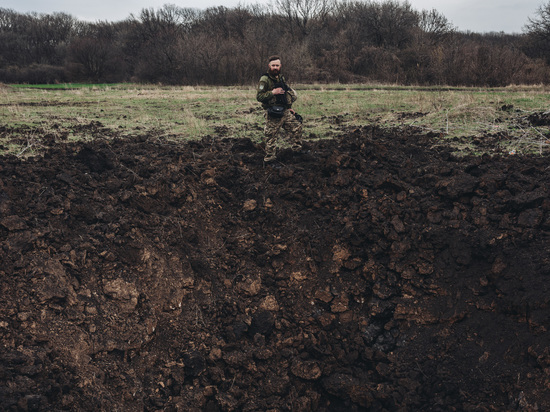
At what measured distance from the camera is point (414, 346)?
3.76 m

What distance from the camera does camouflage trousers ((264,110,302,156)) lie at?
19.5 feet

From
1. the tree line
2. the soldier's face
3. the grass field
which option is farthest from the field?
the tree line

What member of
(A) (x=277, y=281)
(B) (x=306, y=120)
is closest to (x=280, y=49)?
(B) (x=306, y=120)

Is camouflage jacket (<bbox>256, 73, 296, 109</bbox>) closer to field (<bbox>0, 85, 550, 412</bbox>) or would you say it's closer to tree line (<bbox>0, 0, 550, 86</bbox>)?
field (<bbox>0, 85, 550, 412</bbox>)

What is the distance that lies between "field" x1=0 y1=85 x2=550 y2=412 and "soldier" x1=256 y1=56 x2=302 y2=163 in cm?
38

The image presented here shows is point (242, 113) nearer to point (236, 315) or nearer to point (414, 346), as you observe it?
point (236, 315)

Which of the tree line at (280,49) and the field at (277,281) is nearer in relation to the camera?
the field at (277,281)

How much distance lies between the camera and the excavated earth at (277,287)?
330cm

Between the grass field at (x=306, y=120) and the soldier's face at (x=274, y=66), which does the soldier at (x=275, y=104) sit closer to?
the soldier's face at (x=274, y=66)

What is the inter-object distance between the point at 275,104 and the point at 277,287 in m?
2.80

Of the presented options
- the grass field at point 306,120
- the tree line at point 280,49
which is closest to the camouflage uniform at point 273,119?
the grass field at point 306,120

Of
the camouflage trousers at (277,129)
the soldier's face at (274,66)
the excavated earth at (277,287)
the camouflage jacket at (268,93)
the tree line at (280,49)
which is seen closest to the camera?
the excavated earth at (277,287)

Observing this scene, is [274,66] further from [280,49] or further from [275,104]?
[280,49]

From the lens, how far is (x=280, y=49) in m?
30.5
